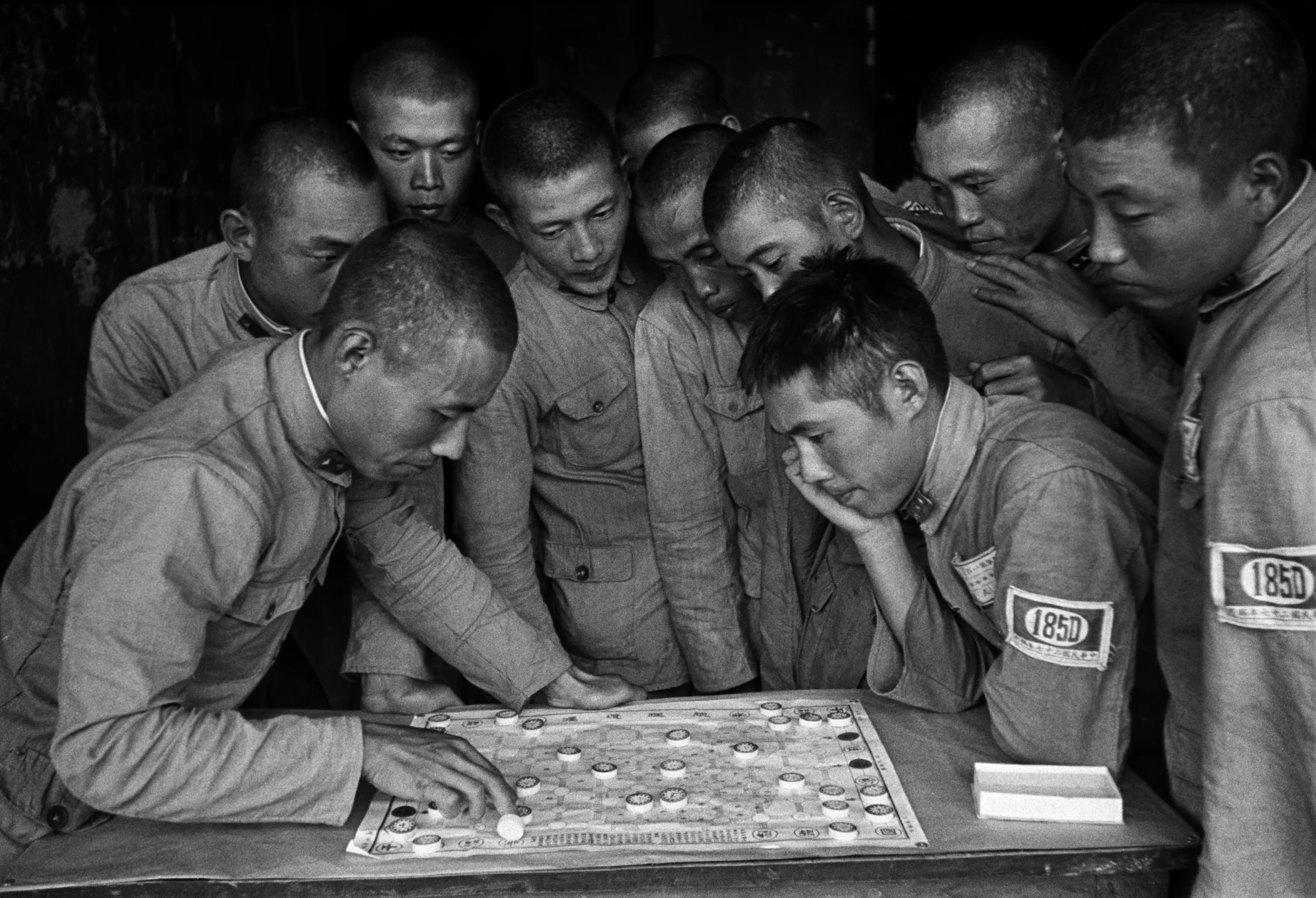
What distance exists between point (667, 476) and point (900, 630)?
0.88 meters

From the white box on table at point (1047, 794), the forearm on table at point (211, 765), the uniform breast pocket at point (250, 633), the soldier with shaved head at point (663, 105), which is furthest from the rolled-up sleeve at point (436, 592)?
the soldier with shaved head at point (663, 105)

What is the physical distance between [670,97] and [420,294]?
6.78ft

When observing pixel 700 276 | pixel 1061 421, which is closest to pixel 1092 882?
pixel 1061 421

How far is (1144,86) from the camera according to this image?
183 centimetres

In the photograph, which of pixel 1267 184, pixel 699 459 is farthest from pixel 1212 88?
pixel 699 459

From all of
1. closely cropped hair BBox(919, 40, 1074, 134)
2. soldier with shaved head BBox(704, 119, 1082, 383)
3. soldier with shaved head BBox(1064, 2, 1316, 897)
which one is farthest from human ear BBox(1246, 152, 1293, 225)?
closely cropped hair BBox(919, 40, 1074, 134)

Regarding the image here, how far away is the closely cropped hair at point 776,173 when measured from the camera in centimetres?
282

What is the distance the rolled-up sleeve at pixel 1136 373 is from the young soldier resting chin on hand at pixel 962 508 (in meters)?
0.22

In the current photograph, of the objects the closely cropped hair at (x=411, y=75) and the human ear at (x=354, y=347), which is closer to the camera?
the human ear at (x=354, y=347)

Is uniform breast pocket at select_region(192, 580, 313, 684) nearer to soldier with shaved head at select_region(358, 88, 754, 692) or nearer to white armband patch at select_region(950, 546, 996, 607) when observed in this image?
soldier with shaved head at select_region(358, 88, 754, 692)

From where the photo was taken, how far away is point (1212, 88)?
1781 millimetres

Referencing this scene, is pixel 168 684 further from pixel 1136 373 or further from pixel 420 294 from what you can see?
pixel 1136 373

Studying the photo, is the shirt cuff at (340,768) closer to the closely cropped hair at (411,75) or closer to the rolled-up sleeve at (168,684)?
the rolled-up sleeve at (168,684)

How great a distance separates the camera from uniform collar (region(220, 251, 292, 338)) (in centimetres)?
299
